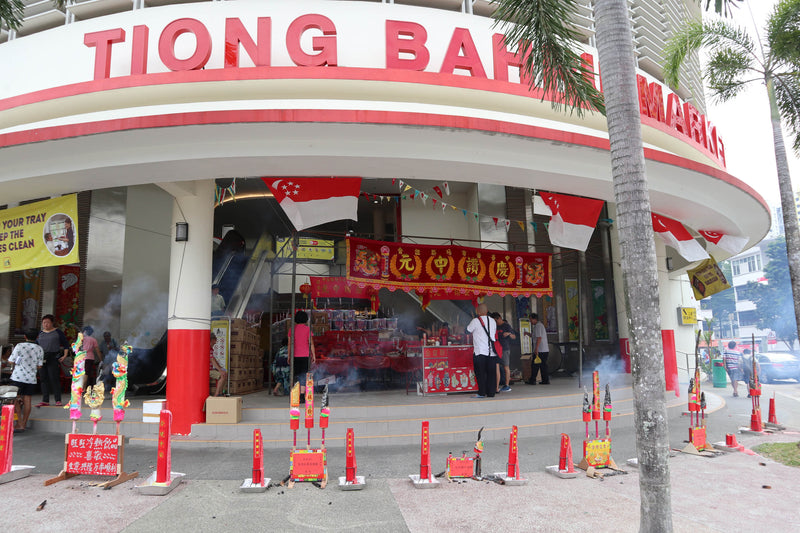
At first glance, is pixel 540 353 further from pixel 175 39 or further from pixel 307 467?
pixel 175 39

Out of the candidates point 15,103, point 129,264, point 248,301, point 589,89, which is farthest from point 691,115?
point 129,264

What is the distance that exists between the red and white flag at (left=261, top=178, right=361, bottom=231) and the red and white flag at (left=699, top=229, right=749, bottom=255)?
8615mm

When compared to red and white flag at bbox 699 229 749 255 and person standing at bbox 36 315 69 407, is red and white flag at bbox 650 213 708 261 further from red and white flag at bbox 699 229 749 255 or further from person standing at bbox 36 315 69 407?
person standing at bbox 36 315 69 407

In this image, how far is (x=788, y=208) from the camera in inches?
343

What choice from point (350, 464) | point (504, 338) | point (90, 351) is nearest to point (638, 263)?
point (350, 464)

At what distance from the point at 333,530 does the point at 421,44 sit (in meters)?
7.08

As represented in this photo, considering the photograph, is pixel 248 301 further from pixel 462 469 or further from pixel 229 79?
pixel 462 469

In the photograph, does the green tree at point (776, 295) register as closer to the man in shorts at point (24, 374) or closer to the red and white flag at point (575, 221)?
the red and white flag at point (575, 221)

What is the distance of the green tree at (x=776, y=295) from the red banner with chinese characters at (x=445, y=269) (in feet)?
126

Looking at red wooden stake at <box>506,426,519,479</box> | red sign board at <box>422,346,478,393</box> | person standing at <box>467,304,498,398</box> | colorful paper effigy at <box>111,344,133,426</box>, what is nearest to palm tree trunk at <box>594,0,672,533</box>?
red wooden stake at <box>506,426,519,479</box>

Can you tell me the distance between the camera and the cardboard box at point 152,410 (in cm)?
758

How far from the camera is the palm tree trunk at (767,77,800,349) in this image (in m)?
8.52

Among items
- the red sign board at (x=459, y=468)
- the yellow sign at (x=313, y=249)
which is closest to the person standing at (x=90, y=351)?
the yellow sign at (x=313, y=249)

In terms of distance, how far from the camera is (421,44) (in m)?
7.82
